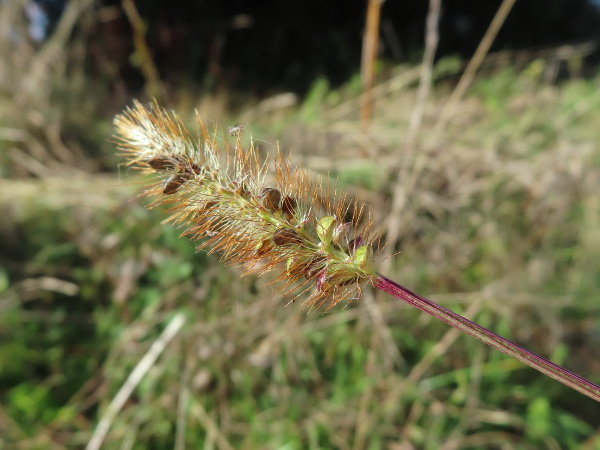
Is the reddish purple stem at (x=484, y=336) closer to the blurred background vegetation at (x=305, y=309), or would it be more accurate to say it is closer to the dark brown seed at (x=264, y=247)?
the dark brown seed at (x=264, y=247)

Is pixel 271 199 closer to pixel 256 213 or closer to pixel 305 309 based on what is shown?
pixel 256 213

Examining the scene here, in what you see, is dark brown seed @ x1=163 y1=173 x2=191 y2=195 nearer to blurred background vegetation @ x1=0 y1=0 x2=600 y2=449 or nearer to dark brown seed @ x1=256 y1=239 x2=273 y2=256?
dark brown seed @ x1=256 y1=239 x2=273 y2=256

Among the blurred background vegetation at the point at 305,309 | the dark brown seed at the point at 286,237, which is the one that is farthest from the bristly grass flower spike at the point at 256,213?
the blurred background vegetation at the point at 305,309

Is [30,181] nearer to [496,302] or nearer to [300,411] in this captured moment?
[300,411]

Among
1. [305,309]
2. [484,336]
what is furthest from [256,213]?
[305,309]

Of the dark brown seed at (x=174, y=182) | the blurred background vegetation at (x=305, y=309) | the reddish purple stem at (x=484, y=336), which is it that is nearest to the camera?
the reddish purple stem at (x=484, y=336)

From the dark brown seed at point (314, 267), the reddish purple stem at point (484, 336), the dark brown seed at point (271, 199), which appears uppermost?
the dark brown seed at point (271, 199)

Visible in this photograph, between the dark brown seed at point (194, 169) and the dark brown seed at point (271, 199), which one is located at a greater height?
the dark brown seed at point (194, 169)
